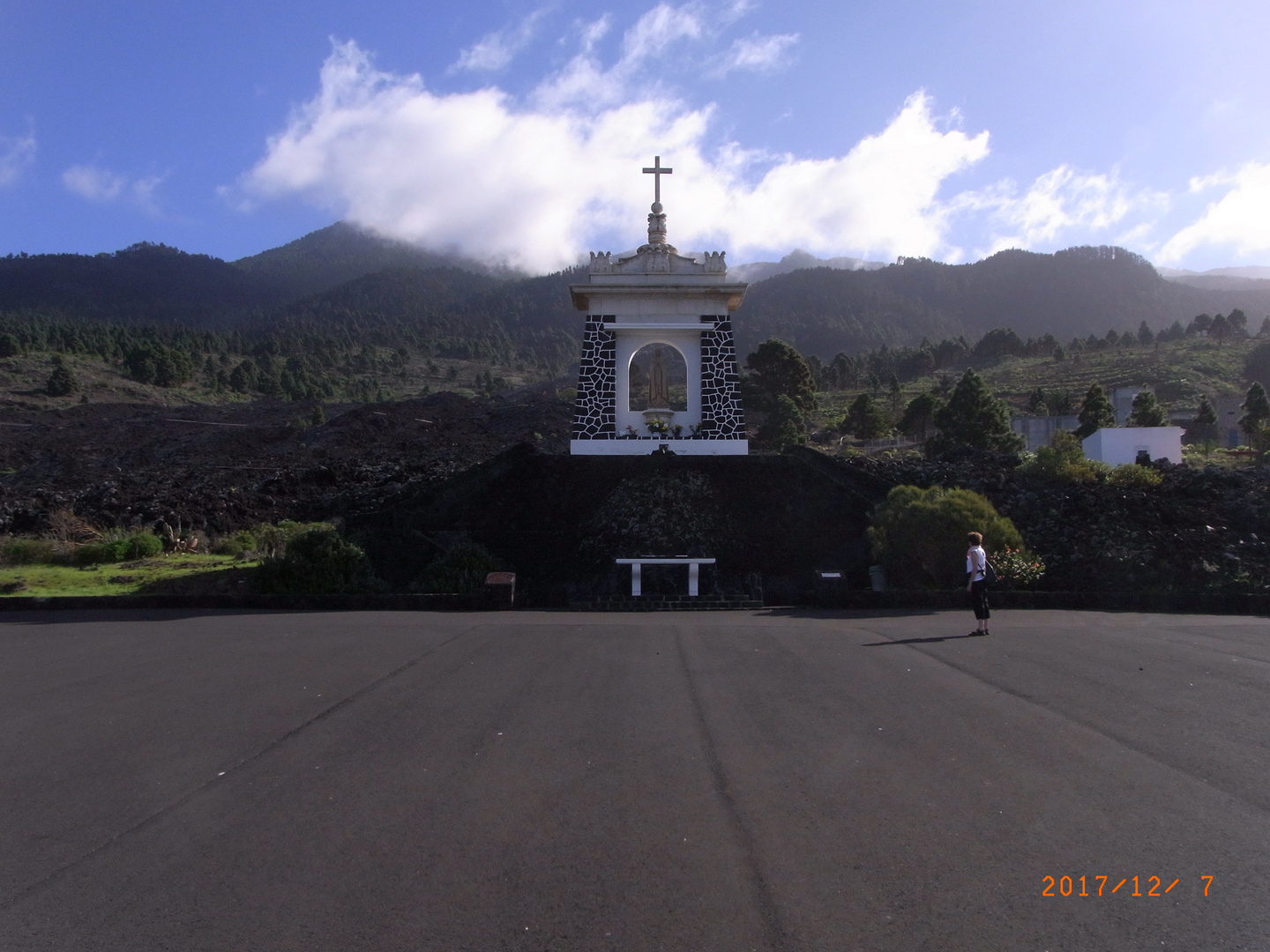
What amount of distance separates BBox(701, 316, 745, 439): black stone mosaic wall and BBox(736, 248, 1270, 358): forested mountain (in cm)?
10016

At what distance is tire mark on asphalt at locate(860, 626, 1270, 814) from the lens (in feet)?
14.0

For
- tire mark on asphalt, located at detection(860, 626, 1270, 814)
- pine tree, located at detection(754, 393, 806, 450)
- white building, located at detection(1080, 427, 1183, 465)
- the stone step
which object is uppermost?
pine tree, located at detection(754, 393, 806, 450)

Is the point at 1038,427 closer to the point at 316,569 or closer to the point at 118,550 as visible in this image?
the point at 316,569

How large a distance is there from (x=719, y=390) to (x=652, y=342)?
1700mm

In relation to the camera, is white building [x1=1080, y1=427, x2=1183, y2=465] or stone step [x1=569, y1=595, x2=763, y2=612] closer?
stone step [x1=569, y1=595, x2=763, y2=612]

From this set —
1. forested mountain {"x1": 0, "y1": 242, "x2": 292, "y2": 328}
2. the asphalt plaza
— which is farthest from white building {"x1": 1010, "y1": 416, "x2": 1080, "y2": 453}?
forested mountain {"x1": 0, "y1": 242, "x2": 292, "y2": 328}

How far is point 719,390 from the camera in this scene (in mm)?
18281

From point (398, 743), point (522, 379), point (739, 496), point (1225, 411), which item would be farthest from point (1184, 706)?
point (522, 379)

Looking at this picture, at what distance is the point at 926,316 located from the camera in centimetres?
13100

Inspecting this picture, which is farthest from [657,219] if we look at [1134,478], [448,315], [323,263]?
[323,263]

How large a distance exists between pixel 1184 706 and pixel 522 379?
72067 mm

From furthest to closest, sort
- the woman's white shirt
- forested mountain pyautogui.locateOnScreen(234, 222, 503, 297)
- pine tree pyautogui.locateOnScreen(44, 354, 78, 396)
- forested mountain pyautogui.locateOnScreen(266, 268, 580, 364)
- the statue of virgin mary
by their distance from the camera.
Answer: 1. forested mountain pyautogui.locateOnScreen(234, 222, 503, 297)
2. forested mountain pyautogui.locateOnScreen(266, 268, 580, 364)
3. pine tree pyautogui.locateOnScreen(44, 354, 78, 396)
4. the statue of virgin mary
5. the woman's white shirt

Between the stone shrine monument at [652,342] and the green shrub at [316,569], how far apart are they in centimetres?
584

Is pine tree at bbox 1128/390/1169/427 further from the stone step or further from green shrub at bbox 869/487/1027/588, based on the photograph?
the stone step
